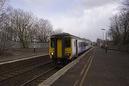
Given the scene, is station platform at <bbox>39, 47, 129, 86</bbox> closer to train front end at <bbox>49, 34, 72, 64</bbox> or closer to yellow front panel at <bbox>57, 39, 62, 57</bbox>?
train front end at <bbox>49, 34, 72, 64</bbox>

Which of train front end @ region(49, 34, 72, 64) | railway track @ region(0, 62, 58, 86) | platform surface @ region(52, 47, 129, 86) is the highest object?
train front end @ region(49, 34, 72, 64)

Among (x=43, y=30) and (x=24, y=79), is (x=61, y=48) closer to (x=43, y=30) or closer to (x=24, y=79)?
(x=24, y=79)

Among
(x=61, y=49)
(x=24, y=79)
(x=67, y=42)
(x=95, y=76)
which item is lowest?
(x=24, y=79)

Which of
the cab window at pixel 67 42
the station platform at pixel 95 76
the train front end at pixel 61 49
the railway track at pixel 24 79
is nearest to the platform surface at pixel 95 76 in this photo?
the station platform at pixel 95 76

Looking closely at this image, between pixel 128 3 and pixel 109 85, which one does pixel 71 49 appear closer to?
Result: pixel 109 85

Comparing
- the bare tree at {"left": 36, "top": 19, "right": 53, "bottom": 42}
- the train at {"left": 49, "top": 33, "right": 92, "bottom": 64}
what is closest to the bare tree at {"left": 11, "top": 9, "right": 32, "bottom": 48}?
the bare tree at {"left": 36, "top": 19, "right": 53, "bottom": 42}

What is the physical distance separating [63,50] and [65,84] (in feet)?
39.4

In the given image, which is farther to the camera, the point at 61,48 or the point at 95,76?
the point at 61,48

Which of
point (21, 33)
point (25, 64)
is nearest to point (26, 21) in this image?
point (21, 33)

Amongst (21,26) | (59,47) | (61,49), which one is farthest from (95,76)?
(21,26)

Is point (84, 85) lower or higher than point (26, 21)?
lower

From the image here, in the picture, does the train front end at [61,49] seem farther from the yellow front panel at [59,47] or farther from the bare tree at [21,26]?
the bare tree at [21,26]

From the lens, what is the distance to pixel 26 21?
282ft

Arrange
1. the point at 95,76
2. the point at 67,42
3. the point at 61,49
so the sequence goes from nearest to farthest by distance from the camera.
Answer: the point at 95,76
the point at 61,49
the point at 67,42
